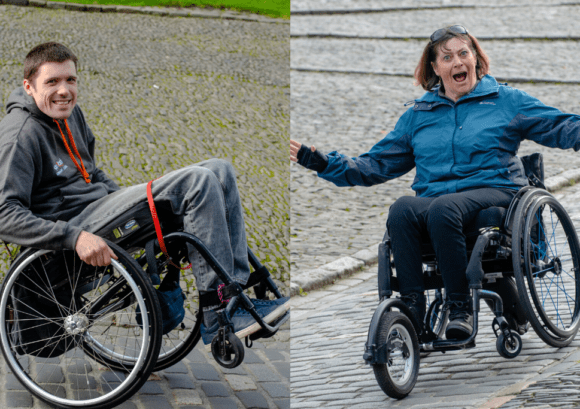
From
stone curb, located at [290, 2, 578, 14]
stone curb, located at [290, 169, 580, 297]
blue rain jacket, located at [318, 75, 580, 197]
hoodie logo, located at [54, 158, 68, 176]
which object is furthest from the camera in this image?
stone curb, located at [290, 2, 578, 14]

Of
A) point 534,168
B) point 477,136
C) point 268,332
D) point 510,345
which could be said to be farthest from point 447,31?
point 268,332

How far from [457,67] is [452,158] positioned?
1.53 ft

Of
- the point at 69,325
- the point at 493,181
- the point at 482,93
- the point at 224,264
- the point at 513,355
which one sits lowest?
the point at 513,355

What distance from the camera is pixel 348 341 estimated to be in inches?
183

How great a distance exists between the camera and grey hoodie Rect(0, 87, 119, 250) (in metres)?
3.42

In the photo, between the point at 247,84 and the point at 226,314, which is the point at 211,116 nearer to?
the point at 247,84

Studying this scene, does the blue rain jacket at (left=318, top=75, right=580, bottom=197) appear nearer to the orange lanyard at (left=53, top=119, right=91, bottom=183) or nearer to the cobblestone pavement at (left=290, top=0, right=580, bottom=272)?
the orange lanyard at (left=53, top=119, right=91, bottom=183)

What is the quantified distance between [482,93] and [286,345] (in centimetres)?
184

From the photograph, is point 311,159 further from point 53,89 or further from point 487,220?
point 53,89

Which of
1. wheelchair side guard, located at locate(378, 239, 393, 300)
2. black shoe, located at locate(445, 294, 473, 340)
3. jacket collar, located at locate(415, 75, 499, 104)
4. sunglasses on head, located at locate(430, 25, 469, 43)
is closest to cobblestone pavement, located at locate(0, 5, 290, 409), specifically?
wheelchair side guard, located at locate(378, 239, 393, 300)

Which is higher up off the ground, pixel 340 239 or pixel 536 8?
pixel 536 8

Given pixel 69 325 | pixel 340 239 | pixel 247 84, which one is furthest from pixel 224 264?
pixel 247 84

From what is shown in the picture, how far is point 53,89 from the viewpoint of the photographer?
3.66 m

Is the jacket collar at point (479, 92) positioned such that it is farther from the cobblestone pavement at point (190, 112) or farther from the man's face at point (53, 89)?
the man's face at point (53, 89)
